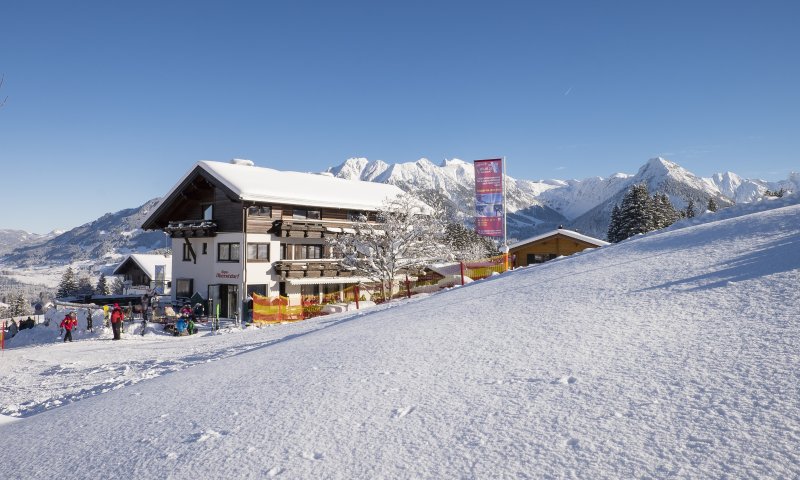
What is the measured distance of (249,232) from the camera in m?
30.3

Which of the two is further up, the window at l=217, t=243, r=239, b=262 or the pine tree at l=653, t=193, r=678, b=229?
the pine tree at l=653, t=193, r=678, b=229

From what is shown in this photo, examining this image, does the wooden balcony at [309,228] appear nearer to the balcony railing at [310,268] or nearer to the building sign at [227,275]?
the balcony railing at [310,268]

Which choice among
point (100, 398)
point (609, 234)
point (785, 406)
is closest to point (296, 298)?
point (100, 398)

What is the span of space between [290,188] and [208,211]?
Answer: 5.76 meters

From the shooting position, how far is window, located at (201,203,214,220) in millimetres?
32594

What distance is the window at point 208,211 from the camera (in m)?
32.6

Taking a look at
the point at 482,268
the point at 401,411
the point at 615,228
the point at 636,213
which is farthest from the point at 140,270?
the point at 401,411

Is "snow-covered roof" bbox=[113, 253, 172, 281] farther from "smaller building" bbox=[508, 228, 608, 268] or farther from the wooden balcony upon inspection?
"smaller building" bbox=[508, 228, 608, 268]

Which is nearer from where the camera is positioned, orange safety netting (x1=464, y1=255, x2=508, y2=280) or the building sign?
orange safety netting (x1=464, y1=255, x2=508, y2=280)

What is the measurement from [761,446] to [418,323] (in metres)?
5.77

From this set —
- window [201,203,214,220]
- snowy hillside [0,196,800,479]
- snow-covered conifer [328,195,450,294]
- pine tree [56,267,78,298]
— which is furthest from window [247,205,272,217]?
pine tree [56,267,78,298]

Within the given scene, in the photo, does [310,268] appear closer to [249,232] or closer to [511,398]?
[249,232]

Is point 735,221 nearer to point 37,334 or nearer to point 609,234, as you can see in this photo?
point 37,334

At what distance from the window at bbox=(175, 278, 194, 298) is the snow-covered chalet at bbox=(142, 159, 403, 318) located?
68mm
